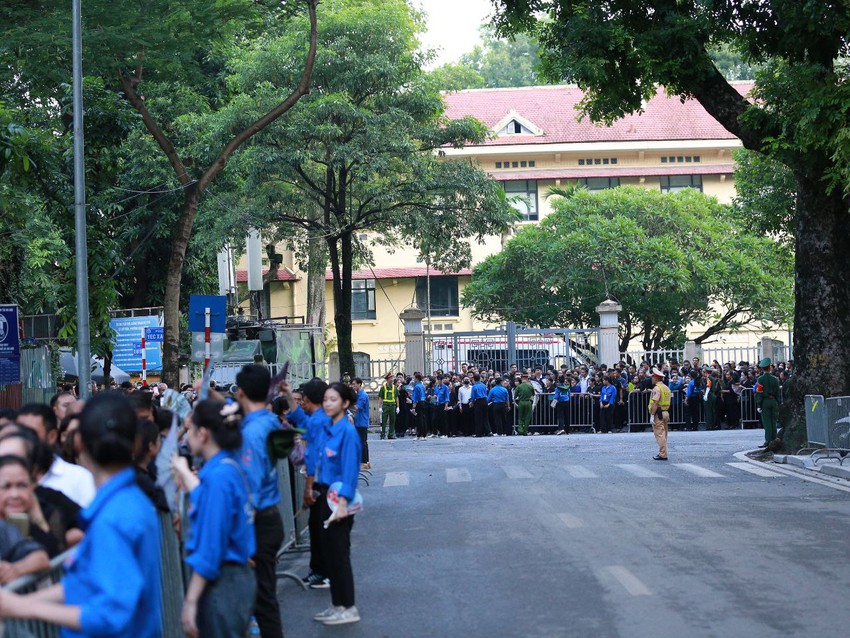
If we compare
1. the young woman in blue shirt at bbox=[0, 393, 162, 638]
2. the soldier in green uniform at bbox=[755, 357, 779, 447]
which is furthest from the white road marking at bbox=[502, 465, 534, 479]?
the young woman in blue shirt at bbox=[0, 393, 162, 638]

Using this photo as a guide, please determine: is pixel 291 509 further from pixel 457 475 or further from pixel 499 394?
pixel 499 394

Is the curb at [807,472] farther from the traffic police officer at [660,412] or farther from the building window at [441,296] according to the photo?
the building window at [441,296]

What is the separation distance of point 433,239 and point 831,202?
54.2 ft

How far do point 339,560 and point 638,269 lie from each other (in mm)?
38302

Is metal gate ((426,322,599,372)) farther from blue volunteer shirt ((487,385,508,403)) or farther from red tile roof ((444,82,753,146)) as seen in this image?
red tile roof ((444,82,753,146))

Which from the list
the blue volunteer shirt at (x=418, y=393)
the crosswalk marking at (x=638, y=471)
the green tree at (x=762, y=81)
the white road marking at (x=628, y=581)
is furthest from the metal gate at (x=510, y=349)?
the white road marking at (x=628, y=581)

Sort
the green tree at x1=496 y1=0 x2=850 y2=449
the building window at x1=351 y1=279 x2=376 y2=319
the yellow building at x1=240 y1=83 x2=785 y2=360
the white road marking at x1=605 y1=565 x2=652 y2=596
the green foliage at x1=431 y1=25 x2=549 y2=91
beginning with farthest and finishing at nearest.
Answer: the green foliage at x1=431 y1=25 x2=549 y2=91
the building window at x1=351 y1=279 x2=376 y2=319
the yellow building at x1=240 y1=83 x2=785 y2=360
the green tree at x1=496 y1=0 x2=850 y2=449
the white road marking at x1=605 y1=565 x2=652 y2=596

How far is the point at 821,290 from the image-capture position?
21156 millimetres

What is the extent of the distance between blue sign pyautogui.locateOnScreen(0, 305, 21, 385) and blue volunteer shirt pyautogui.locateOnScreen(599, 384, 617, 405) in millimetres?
17074

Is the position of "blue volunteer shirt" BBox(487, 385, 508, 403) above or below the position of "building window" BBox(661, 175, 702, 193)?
below

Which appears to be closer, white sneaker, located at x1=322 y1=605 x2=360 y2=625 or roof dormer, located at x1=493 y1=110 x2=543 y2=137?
white sneaker, located at x1=322 y1=605 x2=360 y2=625

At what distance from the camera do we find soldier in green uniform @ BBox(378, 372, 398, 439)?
33719 mm

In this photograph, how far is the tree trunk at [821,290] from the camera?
826 inches

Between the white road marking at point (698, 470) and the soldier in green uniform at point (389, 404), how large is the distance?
13.2m
